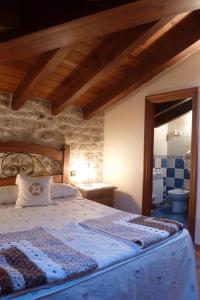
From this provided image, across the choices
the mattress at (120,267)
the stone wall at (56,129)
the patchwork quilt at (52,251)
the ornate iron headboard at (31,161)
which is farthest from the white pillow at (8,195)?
the patchwork quilt at (52,251)

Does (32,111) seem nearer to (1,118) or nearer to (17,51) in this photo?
(1,118)

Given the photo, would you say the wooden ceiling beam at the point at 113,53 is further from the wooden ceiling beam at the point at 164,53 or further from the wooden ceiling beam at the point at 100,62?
the wooden ceiling beam at the point at 164,53

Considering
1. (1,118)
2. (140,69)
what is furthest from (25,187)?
(140,69)

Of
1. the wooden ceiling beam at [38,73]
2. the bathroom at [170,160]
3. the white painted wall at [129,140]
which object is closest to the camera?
the wooden ceiling beam at [38,73]

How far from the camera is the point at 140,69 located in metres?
3.40

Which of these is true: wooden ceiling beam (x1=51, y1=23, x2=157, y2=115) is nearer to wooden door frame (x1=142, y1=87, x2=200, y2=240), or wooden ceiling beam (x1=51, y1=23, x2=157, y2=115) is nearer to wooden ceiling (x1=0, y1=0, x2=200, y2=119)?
wooden ceiling (x1=0, y1=0, x2=200, y2=119)

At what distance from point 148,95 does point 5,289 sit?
10.8 feet

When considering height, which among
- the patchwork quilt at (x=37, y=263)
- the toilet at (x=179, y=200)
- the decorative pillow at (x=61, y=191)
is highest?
the decorative pillow at (x=61, y=191)

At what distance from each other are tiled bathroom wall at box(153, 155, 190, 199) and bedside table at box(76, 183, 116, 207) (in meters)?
1.87

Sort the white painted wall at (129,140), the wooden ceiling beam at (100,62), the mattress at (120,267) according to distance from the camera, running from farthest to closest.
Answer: the white painted wall at (129,140)
the wooden ceiling beam at (100,62)
the mattress at (120,267)

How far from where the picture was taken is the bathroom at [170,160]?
216 inches

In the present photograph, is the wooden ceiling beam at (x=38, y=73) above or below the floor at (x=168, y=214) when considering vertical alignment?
above

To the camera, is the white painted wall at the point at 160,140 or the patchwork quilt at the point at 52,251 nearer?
the patchwork quilt at the point at 52,251

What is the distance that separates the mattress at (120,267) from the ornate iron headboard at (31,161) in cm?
105
